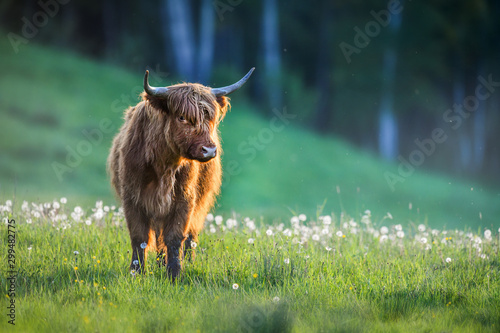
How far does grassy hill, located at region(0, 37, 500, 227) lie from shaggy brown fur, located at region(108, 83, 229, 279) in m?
7.91

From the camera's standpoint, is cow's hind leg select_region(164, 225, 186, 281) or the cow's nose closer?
the cow's nose

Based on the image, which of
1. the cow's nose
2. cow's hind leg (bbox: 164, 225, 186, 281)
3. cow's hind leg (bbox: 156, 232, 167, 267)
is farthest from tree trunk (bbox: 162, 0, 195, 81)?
the cow's nose

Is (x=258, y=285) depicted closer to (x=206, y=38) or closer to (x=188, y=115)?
(x=188, y=115)

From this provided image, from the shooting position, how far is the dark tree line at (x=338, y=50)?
23438mm

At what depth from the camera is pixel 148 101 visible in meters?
5.88

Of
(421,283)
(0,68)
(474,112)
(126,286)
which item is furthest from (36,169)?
(474,112)

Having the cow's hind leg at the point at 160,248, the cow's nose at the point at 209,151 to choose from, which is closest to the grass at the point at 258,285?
the cow's hind leg at the point at 160,248

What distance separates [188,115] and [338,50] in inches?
804

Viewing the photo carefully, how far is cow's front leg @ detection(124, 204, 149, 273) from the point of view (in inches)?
233

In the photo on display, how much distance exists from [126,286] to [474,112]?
24.9 m

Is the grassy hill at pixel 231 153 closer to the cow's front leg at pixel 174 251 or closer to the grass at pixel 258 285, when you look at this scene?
the grass at pixel 258 285

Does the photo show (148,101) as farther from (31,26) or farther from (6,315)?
(31,26)

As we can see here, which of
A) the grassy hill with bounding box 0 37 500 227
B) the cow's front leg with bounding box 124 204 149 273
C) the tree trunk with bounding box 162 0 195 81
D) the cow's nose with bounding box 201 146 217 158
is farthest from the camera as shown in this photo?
the tree trunk with bounding box 162 0 195 81

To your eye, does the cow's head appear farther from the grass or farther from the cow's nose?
the grass
